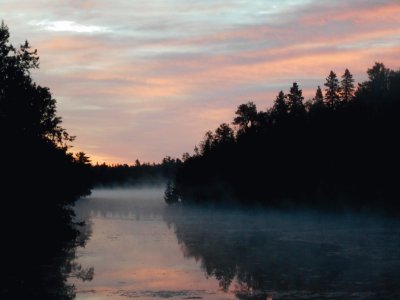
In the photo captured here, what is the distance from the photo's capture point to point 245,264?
1631 inches

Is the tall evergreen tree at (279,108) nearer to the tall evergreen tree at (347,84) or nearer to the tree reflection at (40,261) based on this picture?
the tall evergreen tree at (347,84)

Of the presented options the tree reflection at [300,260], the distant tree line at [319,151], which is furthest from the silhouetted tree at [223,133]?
the tree reflection at [300,260]

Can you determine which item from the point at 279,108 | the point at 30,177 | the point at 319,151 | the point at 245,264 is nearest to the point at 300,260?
the point at 245,264

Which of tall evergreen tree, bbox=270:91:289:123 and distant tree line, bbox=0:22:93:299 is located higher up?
tall evergreen tree, bbox=270:91:289:123

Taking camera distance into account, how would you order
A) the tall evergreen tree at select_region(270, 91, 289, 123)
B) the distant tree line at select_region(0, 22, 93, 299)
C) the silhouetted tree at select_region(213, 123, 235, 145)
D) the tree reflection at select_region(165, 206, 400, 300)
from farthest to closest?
the silhouetted tree at select_region(213, 123, 235, 145) → the tall evergreen tree at select_region(270, 91, 289, 123) → the distant tree line at select_region(0, 22, 93, 299) → the tree reflection at select_region(165, 206, 400, 300)

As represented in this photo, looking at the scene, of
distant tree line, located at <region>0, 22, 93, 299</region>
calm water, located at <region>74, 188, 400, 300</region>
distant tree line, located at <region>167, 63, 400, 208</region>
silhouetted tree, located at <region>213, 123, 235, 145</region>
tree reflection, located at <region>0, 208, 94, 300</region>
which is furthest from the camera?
silhouetted tree, located at <region>213, 123, 235, 145</region>

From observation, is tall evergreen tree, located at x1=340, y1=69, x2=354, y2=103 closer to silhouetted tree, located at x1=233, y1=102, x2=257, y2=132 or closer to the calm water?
silhouetted tree, located at x1=233, y1=102, x2=257, y2=132

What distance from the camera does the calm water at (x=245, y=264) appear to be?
30.9 m

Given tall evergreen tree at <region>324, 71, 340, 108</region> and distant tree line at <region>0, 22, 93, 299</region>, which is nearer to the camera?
distant tree line at <region>0, 22, 93, 299</region>

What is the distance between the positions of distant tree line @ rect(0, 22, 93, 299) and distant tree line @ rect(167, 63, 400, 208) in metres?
44.3

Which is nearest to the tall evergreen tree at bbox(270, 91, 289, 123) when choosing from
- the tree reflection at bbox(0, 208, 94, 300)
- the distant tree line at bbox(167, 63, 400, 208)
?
the distant tree line at bbox(167, 63, 400, 208)

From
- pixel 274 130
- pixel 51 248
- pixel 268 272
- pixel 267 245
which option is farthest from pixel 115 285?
pixel 274 130

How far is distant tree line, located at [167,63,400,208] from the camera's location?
89.8m

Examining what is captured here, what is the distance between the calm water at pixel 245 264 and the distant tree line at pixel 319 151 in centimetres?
2013
